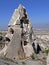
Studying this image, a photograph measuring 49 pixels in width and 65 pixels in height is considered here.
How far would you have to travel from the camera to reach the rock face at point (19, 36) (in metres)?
30.0

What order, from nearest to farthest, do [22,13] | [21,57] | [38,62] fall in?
[38,62] → [21,57] → [22,13]

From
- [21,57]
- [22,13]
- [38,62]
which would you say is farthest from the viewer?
[22,13]

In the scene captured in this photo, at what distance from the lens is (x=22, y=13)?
31547 millimetres

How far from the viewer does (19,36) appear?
30.5 meters

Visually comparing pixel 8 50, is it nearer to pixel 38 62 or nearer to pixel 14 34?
pixel 14 34

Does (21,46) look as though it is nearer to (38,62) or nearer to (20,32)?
(20,32)

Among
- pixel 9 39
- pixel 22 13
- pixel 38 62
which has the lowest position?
pixel 38 62

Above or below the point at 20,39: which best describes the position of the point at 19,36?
above

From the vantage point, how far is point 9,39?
1217 inches

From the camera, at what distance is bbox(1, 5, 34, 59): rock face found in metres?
30.0

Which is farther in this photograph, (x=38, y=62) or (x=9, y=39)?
(x=9, y=39)

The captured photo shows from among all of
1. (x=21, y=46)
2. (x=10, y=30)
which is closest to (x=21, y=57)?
(x=21, y=46)

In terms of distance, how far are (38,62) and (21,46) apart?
4.27 m

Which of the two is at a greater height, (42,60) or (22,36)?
(22,36)
